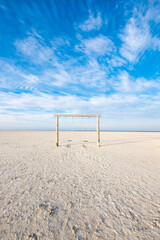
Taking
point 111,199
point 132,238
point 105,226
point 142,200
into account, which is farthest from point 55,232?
point 142,200

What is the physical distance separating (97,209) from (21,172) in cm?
441

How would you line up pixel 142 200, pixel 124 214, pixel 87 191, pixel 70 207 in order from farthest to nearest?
1. pixel 87 191
2. pixel 142 200
3. pixel 70 207
4. pixel 124 214

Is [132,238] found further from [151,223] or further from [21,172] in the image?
[21,172]

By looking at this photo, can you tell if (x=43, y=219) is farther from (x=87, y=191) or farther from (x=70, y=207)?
(x=87, y=191)

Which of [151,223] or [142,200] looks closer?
[151,223]

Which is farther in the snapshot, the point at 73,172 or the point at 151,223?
the point at 73,172

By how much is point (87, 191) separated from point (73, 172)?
6.16 ft

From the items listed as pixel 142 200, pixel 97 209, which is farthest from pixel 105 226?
pixel 142 200

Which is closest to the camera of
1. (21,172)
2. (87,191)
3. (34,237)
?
(34,237)

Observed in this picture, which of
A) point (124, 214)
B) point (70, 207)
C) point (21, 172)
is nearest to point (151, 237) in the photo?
point (124, 214)

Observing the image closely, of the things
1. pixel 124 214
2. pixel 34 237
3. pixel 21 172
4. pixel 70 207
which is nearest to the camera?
pixel 34 237

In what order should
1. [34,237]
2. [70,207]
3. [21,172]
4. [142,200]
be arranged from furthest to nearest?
[21,172]
[142,200]
[70,207]
[34,237]

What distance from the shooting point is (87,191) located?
4.16 meters

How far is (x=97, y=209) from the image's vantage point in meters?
3.26
